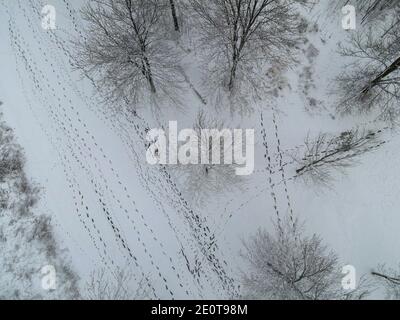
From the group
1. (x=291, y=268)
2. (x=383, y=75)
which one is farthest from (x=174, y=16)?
(x=291, y=268)

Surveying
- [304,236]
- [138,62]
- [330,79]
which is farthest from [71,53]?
[304,236]

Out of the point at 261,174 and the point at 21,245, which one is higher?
the point at 261,174

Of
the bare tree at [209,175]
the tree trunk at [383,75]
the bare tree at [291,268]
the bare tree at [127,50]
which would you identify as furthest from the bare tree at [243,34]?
the bare tree at [291,268]

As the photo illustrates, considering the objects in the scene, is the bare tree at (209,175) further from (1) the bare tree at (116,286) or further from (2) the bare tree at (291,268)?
(1) the bare tree at (116,286)

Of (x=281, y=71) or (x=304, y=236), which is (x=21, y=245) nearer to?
(x=304, y=236)

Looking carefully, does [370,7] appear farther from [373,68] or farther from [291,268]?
[291,268]
